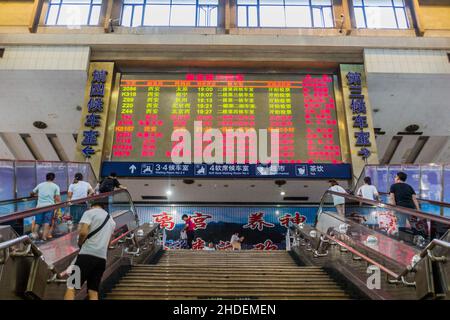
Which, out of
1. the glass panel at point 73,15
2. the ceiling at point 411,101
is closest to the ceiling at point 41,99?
the glass panel at point 73,15

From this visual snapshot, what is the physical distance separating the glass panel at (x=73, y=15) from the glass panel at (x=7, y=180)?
6743mm

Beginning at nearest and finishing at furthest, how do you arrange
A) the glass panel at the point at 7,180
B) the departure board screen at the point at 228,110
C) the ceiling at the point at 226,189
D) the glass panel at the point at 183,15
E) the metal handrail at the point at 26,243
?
the metal handrail at the point at 26,243 → the glass panel at the point at 7,180 → the departure board screen at the point at 228,110 → the ceiling at the point at 226,189 → the glass panel at the point at 183,15

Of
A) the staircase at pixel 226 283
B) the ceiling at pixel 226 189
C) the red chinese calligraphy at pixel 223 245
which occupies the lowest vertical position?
the red chinese calligraphy at pixel 223 245

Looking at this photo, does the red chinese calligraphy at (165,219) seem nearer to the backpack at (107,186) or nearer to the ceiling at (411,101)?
the backpack at (107,186)

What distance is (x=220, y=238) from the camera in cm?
1255

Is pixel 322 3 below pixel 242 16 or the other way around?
the other way around

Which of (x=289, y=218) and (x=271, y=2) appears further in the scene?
(x=289, y=218)

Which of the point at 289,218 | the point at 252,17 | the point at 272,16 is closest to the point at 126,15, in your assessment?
the point at 252,17

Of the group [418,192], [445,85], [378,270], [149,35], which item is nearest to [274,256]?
[378,270]

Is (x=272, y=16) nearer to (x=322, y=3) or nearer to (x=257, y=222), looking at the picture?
(x=322, y=3)

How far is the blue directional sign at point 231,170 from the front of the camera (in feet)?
28.7

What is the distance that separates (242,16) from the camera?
37.4 ft

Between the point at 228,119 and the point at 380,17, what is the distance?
6.89 m

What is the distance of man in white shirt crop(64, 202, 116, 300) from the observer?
2.92 metres
